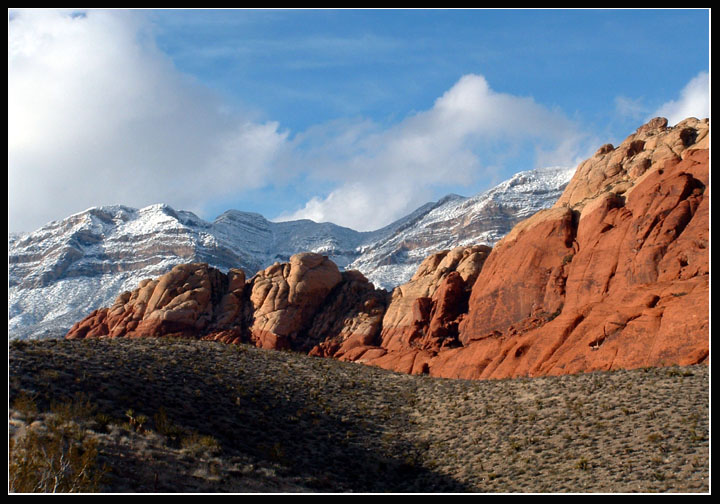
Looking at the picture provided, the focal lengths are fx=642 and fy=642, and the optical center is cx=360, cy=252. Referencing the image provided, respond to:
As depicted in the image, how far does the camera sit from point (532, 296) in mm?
62594

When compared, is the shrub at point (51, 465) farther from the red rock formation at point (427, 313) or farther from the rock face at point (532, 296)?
the red rock formation at point (427, 313)

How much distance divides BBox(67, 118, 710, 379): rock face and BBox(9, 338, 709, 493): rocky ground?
884cm

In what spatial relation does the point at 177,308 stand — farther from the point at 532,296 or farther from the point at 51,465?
the point at 51,465

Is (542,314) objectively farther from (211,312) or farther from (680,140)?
(211,312)

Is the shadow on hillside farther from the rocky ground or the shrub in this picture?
the shrub

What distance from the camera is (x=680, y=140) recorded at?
68375 millimetres

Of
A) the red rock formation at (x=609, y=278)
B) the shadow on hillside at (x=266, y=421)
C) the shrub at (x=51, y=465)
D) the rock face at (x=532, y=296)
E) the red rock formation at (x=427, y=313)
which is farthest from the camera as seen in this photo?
the red rock formation at (x=427, y=313)

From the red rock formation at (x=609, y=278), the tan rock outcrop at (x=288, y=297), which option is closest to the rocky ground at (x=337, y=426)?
the red rock formation at (x=609, y=278)

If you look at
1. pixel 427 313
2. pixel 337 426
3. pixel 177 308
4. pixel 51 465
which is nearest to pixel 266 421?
pixel 337 426

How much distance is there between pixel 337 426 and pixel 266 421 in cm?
402

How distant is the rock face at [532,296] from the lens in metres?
47.4

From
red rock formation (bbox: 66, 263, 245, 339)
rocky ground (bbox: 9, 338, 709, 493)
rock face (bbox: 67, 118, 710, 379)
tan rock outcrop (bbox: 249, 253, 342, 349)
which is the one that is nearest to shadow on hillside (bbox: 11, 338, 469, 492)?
rocky ground (bbox: 9, 338, 709, 493)

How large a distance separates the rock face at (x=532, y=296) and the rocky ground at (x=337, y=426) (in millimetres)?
8835

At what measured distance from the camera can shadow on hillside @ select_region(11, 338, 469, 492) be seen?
27.9 metres
